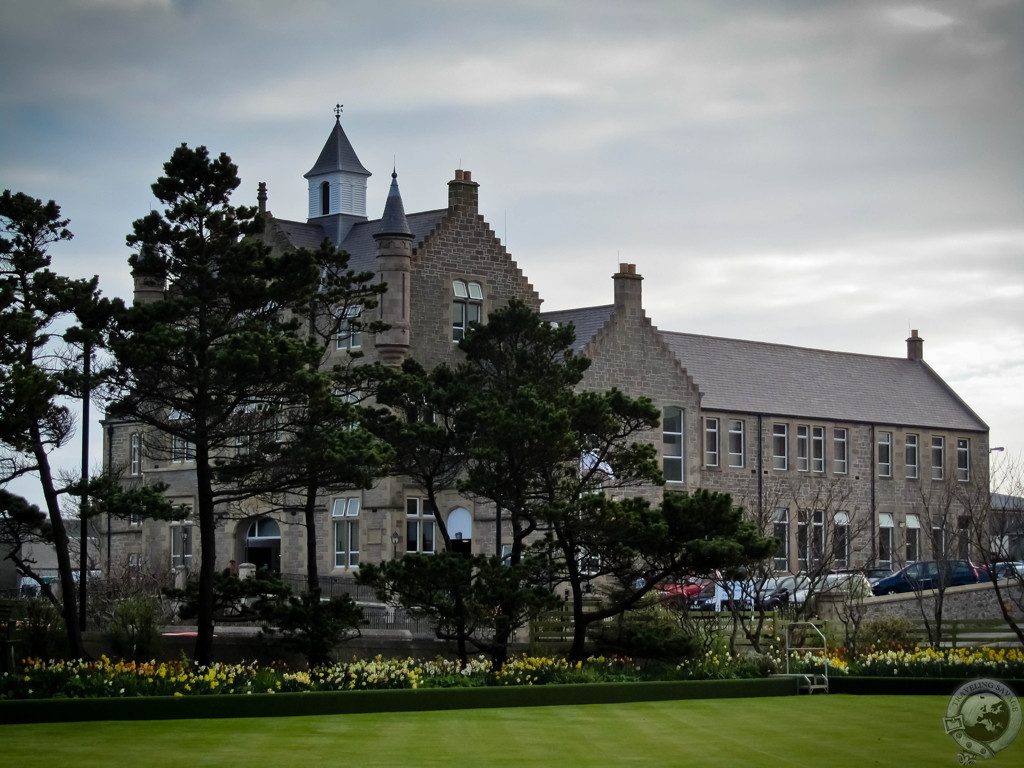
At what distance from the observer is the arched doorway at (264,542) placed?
55428 millimetres

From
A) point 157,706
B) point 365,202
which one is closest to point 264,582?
point 157,706

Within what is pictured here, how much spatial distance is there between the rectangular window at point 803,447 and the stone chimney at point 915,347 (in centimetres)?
1248

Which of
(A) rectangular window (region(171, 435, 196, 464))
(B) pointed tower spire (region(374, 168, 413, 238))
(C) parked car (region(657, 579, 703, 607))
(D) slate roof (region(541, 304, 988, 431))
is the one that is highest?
(B) pointed tower spire (region(374, 168, 413, 238))

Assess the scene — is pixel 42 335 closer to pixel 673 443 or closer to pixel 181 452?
pixel 181 452

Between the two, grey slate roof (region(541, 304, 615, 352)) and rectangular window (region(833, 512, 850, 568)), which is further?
rectangular window (region(833, 512, 850, 568))

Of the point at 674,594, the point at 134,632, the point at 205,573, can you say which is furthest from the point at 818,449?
the point at 205,573

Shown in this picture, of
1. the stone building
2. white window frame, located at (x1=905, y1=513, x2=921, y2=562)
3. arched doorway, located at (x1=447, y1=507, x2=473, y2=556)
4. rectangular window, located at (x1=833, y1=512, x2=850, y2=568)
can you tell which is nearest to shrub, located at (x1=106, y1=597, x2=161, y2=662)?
the stone building

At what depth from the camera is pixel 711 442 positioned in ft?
202

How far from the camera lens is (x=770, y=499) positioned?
196 feet

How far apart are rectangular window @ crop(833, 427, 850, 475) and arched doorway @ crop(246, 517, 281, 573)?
23.8 metres

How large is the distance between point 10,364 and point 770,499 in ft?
116

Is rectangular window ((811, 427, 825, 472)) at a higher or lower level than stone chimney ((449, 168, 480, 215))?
lower

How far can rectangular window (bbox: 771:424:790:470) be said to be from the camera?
63841 mm

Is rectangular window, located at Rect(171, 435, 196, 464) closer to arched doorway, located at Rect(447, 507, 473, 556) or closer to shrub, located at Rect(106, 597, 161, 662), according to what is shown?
shrub, located at Rect(106, 597, 161, 662)
